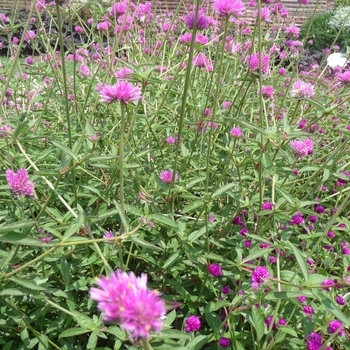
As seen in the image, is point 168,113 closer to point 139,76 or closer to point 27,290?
point 139,76

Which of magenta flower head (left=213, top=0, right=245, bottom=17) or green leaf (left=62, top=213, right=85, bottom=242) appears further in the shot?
magenta flower head (left=213, top=0, right=245, bottom=17)

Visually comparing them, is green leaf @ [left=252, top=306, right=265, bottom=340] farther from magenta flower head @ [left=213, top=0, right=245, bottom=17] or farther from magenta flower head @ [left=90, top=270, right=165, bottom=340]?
magenta flower head @ [left=213, top=0, right=245, bottom=17]

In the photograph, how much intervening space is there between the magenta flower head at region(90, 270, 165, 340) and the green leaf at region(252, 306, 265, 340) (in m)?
0.56

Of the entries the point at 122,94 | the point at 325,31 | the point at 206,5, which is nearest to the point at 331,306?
the point at 122,94

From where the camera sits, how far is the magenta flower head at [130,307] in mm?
541

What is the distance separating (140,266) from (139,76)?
2.50 ft

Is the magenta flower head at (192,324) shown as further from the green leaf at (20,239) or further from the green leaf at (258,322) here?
the green leaf at (20,239)

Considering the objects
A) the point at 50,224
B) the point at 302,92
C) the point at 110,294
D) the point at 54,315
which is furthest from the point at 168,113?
the point at 110,294

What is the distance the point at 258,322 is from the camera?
3.48 ft

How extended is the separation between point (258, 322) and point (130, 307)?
0.63 meters

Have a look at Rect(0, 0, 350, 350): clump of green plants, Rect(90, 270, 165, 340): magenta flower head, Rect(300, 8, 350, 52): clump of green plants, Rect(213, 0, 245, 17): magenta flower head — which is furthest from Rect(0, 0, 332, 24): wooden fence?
Rect(90, 270, 165, 340): magenta flower head

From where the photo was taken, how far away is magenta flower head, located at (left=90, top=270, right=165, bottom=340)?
0.54m

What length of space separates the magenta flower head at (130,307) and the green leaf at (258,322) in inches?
21.9

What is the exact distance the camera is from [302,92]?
164 cm
